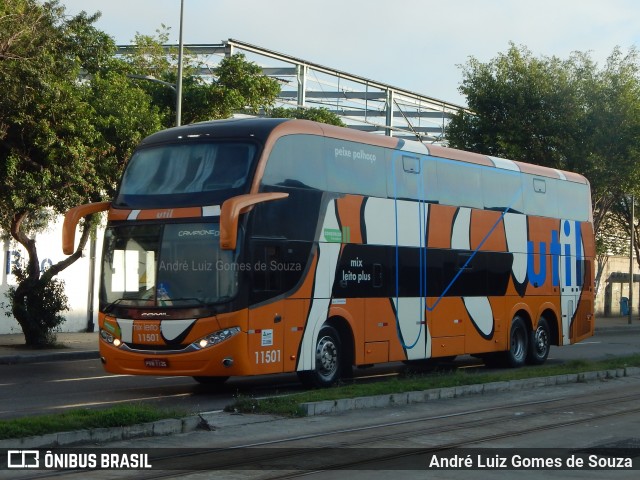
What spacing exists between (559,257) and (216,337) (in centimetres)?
1120

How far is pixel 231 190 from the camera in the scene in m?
14.5

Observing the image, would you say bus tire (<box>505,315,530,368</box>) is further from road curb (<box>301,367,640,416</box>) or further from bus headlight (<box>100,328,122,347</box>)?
bus headlight (<box>100,328,122,347</box>)

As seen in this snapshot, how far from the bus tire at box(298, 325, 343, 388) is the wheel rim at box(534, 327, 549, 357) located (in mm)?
7302

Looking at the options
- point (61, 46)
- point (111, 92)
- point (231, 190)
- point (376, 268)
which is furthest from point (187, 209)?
point (111, 92)

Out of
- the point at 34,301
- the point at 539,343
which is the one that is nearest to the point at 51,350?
the point at 34,301

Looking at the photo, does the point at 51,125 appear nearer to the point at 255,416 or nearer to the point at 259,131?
the point at 259,131

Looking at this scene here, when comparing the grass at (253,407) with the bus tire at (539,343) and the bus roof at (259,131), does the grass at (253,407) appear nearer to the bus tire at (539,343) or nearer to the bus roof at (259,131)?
the bus tire at (539,343)

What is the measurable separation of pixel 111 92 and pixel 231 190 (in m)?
10.6

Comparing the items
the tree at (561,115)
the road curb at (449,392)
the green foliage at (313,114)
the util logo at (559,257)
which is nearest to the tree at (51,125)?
the util logo at (559,257)

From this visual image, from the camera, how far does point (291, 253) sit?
15.2 metres

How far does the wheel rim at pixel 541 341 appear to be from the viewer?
22188mm

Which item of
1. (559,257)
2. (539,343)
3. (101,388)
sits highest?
(559,257)

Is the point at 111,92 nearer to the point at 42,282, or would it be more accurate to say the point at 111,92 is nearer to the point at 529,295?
the point at 42,282

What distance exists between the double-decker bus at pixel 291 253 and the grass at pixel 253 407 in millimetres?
1366
